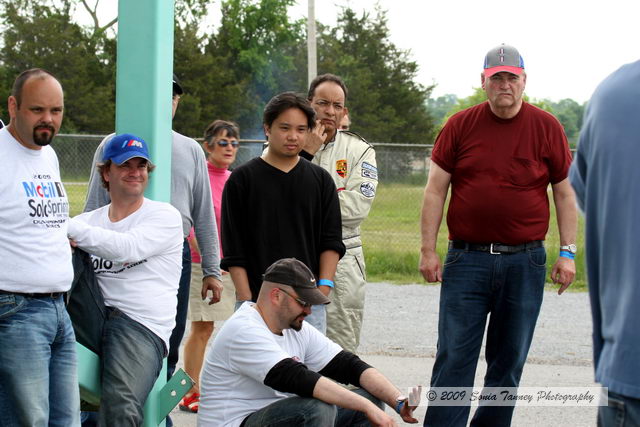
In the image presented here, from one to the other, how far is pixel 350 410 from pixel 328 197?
1.07 m

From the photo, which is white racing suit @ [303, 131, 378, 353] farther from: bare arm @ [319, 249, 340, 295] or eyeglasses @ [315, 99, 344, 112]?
bare arm @ [319, 249, 340, 295]

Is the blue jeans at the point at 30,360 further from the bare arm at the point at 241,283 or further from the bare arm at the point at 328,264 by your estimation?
the bare arm at the point at 328,264

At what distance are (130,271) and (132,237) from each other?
0.19m

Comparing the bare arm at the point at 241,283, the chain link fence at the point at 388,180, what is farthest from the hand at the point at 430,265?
the chain link fence at the point at 388,180

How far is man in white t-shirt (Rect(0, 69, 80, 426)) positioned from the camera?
334 cm

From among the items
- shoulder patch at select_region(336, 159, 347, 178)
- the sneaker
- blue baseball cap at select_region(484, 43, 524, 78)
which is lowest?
the sneaker

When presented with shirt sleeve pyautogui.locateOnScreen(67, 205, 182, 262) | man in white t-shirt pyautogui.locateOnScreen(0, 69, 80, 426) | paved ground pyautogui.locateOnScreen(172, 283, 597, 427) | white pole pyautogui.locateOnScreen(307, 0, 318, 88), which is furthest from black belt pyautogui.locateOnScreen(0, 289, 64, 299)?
white pole pyautogui.locateOnScreen(307, 0, 318, 88)

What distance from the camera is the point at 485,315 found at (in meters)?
4.64

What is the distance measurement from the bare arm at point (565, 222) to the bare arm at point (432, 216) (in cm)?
59

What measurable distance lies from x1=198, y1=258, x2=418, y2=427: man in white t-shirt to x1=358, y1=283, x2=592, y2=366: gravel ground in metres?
3.32

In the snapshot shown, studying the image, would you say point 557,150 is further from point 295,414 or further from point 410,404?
point 295,414

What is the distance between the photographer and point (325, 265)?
4.46 meters

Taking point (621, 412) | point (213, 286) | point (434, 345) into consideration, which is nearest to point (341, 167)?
point (213, 286)

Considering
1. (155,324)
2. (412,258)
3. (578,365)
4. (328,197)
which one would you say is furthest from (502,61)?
(412,258)
